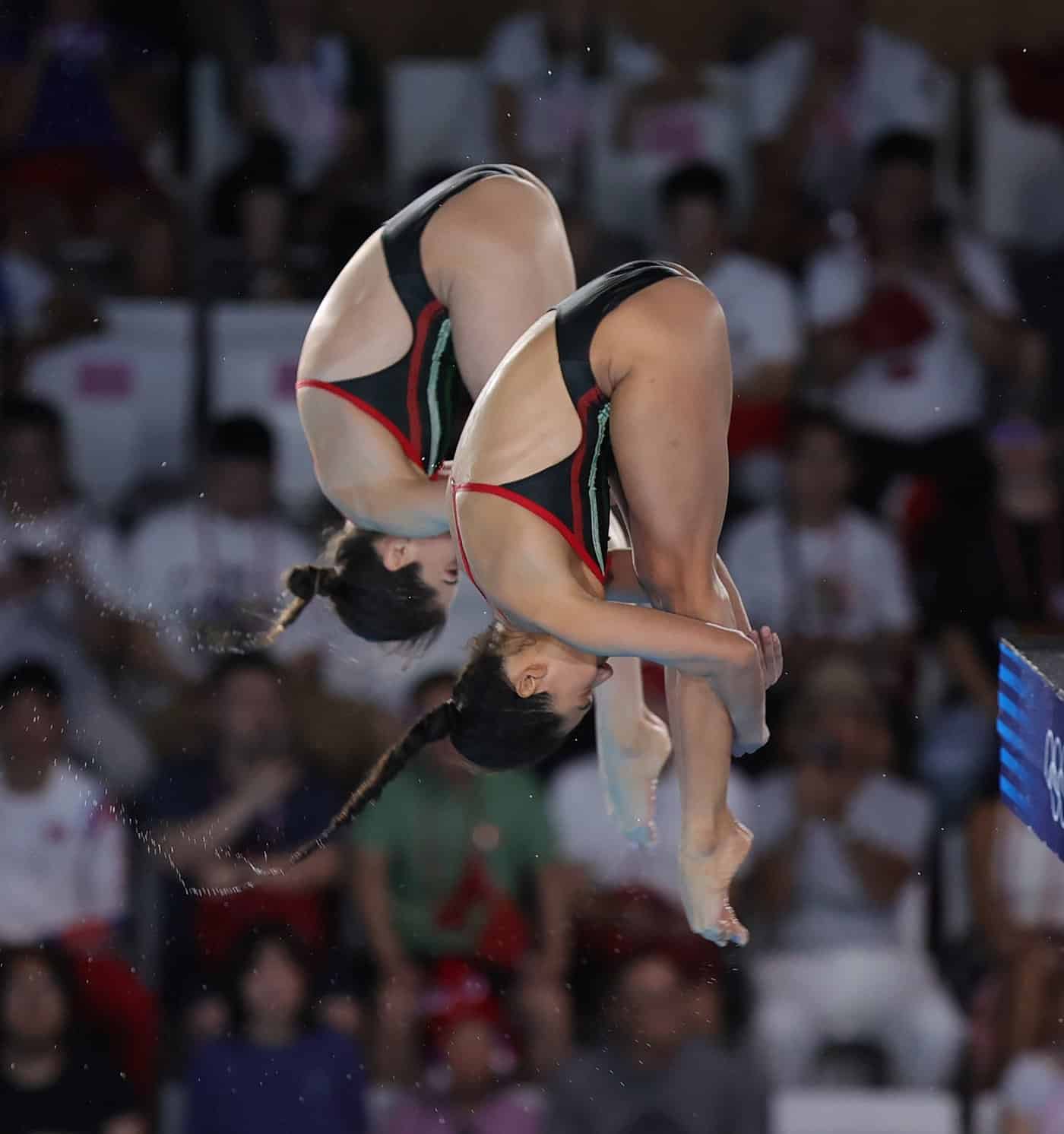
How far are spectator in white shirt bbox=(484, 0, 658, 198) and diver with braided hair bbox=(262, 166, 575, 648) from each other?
195 cm

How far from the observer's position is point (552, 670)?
252 cm

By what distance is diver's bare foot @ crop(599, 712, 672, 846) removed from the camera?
3.03 metres

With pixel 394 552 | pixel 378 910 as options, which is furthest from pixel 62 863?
pixel 394 552

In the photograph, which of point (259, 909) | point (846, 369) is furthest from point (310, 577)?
point (846, 369)

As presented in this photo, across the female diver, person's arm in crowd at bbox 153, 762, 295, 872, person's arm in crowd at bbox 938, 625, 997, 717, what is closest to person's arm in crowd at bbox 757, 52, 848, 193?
person's arm in crowd at bbox 938, 625, 997, 717

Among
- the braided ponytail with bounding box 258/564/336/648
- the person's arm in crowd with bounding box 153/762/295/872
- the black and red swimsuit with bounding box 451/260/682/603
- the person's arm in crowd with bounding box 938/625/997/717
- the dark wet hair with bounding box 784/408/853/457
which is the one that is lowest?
the person's arm in crowd with bounding box 153/762/295/872

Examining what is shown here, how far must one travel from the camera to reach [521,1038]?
3807 millimetres

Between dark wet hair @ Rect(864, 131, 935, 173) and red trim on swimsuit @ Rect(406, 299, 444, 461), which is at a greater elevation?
red trim on swimsuit @ Rect(406, 299, 444, 461)

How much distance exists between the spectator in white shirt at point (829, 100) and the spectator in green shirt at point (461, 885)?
1.79 meters

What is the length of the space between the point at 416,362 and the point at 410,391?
0.04 metres

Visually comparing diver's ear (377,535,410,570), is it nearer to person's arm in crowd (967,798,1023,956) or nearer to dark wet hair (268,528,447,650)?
dark wet hair (268,528,447,650)

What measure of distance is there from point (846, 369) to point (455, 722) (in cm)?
226

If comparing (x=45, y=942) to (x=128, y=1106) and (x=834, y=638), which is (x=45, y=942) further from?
(x=834, y=638)

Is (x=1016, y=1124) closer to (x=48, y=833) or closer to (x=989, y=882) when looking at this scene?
(x=989, y=882)
